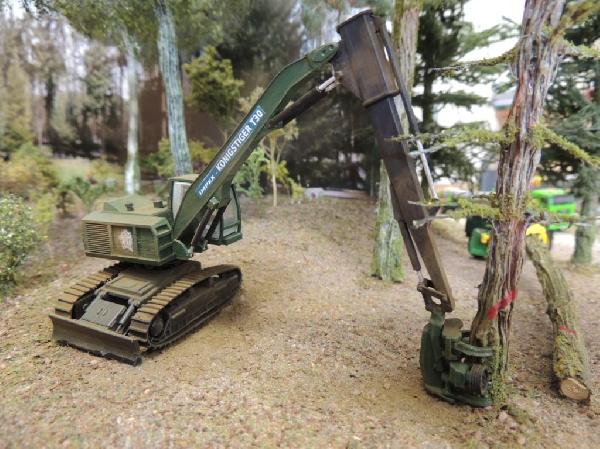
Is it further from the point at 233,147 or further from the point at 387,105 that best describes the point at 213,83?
the point at 387,105

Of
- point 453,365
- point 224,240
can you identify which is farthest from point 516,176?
point 224,240

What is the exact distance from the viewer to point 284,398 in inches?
161

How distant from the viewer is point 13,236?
6.57 m

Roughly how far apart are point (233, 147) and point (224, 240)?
146 cm

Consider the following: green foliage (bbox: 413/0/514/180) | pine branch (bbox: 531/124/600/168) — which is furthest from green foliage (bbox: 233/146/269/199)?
pine branch (bbox: 531/124/600/168)

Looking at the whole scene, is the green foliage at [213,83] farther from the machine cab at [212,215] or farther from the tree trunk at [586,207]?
the tree trunk at [586,207]

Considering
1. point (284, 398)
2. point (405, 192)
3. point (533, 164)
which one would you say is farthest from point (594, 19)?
point (284, 398)

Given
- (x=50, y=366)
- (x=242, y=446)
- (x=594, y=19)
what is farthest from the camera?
(x=594, y=19)

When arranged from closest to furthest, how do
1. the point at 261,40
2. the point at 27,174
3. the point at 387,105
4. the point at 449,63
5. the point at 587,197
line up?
1. the point at 387,105
2. the point at 587,197
3. the point at 449,63
4. the point at 27,174
5. the point at 261,40

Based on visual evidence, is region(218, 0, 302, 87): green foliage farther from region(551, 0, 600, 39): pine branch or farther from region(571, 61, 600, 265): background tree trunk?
region(551, 0, 600, 39): pine branch

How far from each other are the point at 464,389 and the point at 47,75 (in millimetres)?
14650

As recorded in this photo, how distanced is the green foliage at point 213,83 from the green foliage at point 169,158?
4.23 feet

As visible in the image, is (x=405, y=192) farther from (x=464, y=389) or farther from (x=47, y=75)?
(x=47, y=75)

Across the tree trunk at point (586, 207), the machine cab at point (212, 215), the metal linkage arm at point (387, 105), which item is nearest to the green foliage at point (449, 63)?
the tree trunk at point (586, 207)
